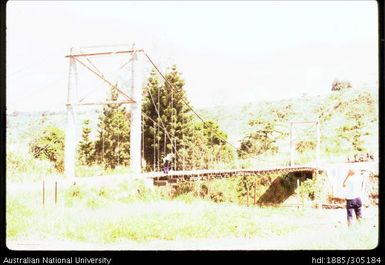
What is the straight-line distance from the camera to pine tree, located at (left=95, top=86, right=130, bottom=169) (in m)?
4.68

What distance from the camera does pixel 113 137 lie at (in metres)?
5.15

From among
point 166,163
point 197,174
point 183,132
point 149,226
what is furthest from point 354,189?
point 183,132

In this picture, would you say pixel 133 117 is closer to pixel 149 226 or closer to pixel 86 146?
pixel 86 146

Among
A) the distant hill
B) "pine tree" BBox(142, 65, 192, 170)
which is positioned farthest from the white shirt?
"pine tree" BBox(142, 65, 192, 170)

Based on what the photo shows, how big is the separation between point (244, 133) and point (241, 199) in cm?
191

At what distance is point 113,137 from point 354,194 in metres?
3.07

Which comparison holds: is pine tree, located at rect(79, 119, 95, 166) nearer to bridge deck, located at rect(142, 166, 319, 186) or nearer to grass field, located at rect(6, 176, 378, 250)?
bridge deck, located at rect(142, 166, 319, 186)

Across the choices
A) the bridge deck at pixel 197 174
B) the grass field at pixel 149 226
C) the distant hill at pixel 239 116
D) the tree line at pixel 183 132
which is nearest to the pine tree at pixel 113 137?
the tree line at pixel 183 132

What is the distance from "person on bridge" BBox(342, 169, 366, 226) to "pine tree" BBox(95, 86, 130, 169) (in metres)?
2.53

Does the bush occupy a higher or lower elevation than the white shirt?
higher

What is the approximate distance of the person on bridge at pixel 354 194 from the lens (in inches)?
129

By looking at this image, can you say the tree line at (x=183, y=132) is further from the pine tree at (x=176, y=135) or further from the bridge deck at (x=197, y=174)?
the bridge deck at (x=197, y=174)
